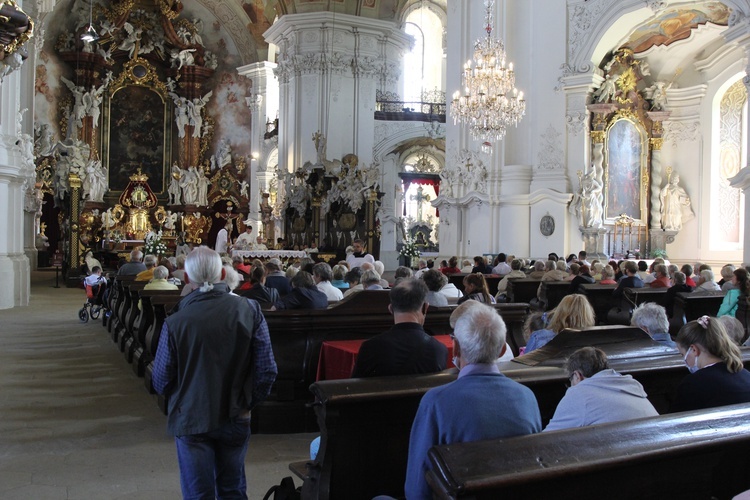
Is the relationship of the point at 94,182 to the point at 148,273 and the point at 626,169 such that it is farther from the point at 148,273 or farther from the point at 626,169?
the point at 626,169

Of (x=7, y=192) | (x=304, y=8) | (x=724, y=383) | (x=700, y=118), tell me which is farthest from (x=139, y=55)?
(x=724, y=383)

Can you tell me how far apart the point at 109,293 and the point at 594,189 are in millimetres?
10892

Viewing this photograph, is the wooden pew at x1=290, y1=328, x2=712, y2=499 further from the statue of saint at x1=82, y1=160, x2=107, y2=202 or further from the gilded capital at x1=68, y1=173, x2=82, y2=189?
the statue of saint at x1=82, y1=160, x2=107, y2=202

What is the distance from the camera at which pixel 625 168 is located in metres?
18.7

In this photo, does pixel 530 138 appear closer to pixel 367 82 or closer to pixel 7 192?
pixel 367 82

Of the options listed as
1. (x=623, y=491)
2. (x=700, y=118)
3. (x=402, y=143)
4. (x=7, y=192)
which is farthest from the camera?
(x=402, y=143)

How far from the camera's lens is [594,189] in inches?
668

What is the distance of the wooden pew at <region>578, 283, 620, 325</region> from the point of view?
977cm

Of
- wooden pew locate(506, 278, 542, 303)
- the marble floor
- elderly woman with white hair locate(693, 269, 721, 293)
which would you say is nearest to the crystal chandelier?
wooden pew locate(506, 278, 542, 303)

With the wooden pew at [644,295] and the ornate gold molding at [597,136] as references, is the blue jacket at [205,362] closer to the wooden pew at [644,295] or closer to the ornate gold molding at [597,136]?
the wooden pew at [644,295]

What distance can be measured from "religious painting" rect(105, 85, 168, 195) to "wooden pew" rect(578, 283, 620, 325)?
2299 centimetres

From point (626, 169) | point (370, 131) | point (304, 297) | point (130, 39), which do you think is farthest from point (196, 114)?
point (304, 297)

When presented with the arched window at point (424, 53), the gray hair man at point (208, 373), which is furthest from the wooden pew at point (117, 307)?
the arched window at point (424, 53)

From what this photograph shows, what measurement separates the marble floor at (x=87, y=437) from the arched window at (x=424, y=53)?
23568mm
